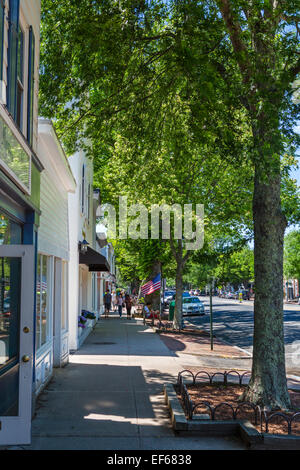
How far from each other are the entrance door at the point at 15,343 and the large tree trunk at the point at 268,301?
3691 millimetres

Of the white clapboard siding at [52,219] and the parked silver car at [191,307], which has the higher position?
the white clapboard siding at [52,219]

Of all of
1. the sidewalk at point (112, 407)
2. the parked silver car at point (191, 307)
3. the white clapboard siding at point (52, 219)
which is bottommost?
the parked silver car at point (191, 307)

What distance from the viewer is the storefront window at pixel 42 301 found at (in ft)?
27.1

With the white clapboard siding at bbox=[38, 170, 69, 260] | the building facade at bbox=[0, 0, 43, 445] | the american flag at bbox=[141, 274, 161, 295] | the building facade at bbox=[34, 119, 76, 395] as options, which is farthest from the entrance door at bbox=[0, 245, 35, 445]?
the american flag at bbox=[141, 274, 161, 295]

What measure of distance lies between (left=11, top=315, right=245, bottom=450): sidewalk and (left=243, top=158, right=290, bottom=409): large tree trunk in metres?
1.61

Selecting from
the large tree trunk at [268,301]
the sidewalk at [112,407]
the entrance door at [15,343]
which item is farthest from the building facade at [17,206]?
the large tree trunk at [268,301]

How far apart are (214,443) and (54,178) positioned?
6.58 metres

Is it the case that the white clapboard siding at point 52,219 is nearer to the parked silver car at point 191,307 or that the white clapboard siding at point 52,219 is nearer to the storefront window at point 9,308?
the storefront window at point 9,308

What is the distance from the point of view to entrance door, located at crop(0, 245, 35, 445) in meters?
5.20

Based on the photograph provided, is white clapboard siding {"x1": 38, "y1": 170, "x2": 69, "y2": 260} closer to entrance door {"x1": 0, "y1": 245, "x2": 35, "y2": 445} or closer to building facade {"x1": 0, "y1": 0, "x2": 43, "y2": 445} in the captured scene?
building facade {"x1": 0, "y1": 0, "x2": 43, "y2": 445}

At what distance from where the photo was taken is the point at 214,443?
5.68m

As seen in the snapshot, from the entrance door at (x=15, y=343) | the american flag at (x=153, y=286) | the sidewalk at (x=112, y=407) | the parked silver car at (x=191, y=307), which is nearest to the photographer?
the entrance door at (x=15, y=343)

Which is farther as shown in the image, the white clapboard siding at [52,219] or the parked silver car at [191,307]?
the parked silver car at [191,307]

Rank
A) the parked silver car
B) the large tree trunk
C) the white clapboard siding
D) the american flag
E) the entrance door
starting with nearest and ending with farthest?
the entrance door < the large tree trunk < the white clapboard siding < the american flag < the parked silver car
